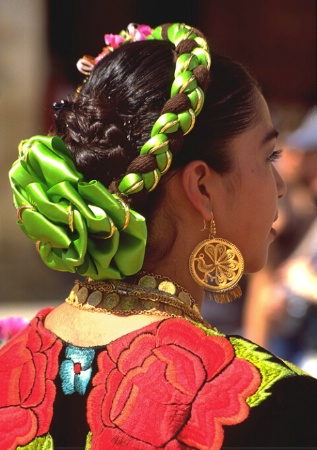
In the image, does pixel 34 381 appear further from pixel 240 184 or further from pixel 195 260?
pixel 240 184

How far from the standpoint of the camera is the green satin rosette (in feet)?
5.91

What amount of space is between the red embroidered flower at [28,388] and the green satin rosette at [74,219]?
19 centimetres

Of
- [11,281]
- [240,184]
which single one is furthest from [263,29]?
[240,184]

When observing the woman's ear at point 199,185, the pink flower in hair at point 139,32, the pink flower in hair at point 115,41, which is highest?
the pink flower in hair at point 139,32

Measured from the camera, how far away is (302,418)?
1.62m

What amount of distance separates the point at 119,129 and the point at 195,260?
354 millimetres

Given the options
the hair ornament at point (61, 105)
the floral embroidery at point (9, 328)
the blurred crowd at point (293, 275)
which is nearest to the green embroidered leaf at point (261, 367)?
the hair ornament at point (61, 105)

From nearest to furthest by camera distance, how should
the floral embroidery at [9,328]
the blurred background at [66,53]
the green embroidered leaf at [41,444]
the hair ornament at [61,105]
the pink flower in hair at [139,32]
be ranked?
the green embroidered leaf at [41,444]
the hair ornament at [61,105]
the pink flower in hair at [139,32]
the floral embroidery at [9,328]
the blurred background at [66,53]

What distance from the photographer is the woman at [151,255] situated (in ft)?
5.41

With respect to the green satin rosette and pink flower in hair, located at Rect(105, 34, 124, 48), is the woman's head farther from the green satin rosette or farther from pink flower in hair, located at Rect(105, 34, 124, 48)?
pink flower in hair, located at Rect(105, 34, 124, 48)

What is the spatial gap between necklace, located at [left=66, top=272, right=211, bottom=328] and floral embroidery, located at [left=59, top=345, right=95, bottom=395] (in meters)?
0.10

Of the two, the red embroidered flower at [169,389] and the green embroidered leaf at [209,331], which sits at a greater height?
the green embroidered leaf at [209,331]

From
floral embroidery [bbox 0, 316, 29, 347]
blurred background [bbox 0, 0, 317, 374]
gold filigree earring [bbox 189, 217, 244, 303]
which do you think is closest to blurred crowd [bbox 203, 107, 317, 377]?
floral embroidery [bbox 0, 316, 29, 347]

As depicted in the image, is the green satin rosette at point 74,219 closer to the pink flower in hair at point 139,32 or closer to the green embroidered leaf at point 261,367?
the green embroidered leaf at point 261,367
